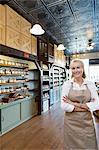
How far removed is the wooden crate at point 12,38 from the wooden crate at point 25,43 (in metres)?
0.22

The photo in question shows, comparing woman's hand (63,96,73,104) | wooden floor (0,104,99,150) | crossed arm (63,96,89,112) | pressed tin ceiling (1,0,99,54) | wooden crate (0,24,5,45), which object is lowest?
wooden floor (0,104,99,150)

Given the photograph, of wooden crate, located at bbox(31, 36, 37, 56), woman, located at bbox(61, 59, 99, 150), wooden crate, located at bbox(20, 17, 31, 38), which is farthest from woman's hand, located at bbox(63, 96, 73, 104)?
wooden crate, located at bbox(31, 36, 37, 56)

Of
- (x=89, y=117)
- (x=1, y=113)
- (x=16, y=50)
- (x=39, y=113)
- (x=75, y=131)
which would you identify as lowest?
(x=39, y=113)

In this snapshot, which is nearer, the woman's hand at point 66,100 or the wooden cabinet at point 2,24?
the woman's hand at point 66,100

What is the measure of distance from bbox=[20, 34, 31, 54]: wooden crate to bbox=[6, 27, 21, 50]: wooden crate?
22cm

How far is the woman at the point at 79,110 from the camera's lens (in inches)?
79.3

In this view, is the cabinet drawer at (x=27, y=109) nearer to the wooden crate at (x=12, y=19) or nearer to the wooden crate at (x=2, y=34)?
the wooden crate at (x=2, y=34)

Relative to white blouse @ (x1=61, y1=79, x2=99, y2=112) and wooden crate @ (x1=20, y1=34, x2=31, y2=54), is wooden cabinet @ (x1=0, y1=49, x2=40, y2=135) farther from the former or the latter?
white blouse @ (x1=61, y1=79, x2=99, y2=112)

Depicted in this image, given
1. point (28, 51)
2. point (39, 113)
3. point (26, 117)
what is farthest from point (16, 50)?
point (39, 113)

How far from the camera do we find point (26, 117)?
5.75 m

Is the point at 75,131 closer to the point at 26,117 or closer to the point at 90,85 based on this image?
the point at 90,85

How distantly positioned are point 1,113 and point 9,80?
3.91 feet

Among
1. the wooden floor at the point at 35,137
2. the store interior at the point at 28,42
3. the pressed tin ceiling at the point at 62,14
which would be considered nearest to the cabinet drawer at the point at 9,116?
the store interior at the point at 28,42

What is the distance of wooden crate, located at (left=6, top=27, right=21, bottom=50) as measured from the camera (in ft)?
14.9
